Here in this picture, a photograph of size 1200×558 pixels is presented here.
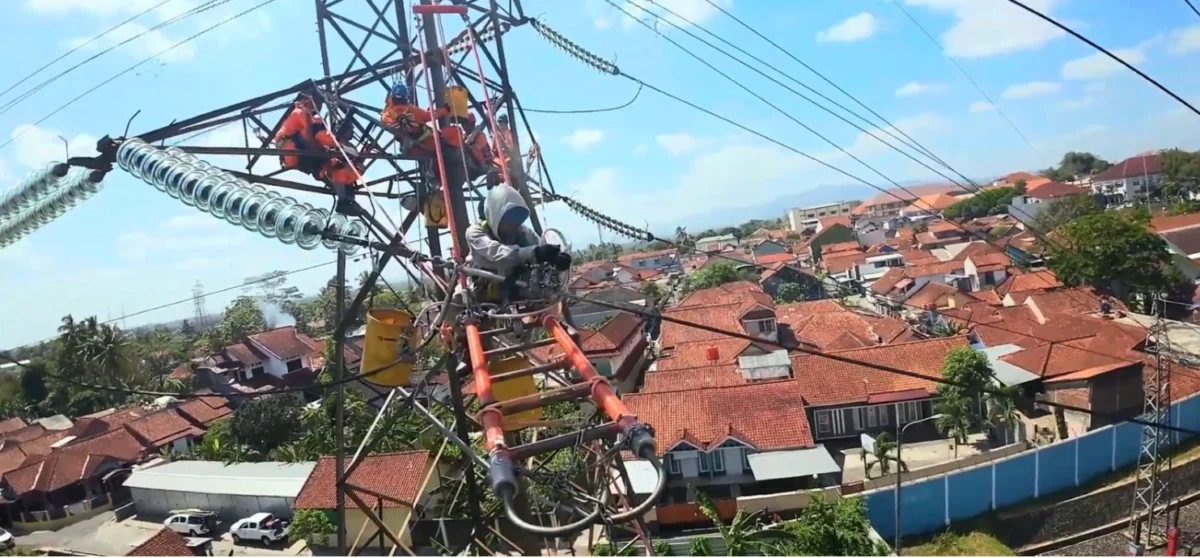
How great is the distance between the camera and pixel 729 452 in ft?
72.3

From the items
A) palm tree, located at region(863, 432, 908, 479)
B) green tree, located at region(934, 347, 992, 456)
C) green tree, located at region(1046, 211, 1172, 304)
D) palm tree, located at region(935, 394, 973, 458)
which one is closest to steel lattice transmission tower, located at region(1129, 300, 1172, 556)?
green tree, located at region(934, 347, 992, 456)

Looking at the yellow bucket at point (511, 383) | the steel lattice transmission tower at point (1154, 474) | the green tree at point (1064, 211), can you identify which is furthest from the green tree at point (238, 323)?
the green tree at point (1064, 211)

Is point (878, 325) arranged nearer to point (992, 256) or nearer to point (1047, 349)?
point (1047, 349)

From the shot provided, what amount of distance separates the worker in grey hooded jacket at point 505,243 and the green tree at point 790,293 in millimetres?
48022

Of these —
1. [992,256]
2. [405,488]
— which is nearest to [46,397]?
[405,488]

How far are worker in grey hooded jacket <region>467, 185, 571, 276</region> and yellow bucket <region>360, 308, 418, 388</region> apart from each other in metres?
2.43

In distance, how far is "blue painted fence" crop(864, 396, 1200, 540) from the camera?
20.4 meters

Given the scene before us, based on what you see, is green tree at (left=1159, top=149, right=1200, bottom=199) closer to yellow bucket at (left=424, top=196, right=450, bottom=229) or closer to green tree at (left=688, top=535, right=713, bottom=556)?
green tree at (left=688, top=535, right=713, bottom=556)

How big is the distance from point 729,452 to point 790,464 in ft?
5.98

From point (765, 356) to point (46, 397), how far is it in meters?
43.2

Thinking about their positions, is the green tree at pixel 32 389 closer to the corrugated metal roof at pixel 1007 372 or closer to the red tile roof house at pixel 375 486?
the red tile roof house at pixel 375 486

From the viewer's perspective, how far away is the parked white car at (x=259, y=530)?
22609 mm

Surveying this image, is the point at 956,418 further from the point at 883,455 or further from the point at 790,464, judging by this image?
the point at 790,464

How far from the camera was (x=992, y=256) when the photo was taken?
159 feet
